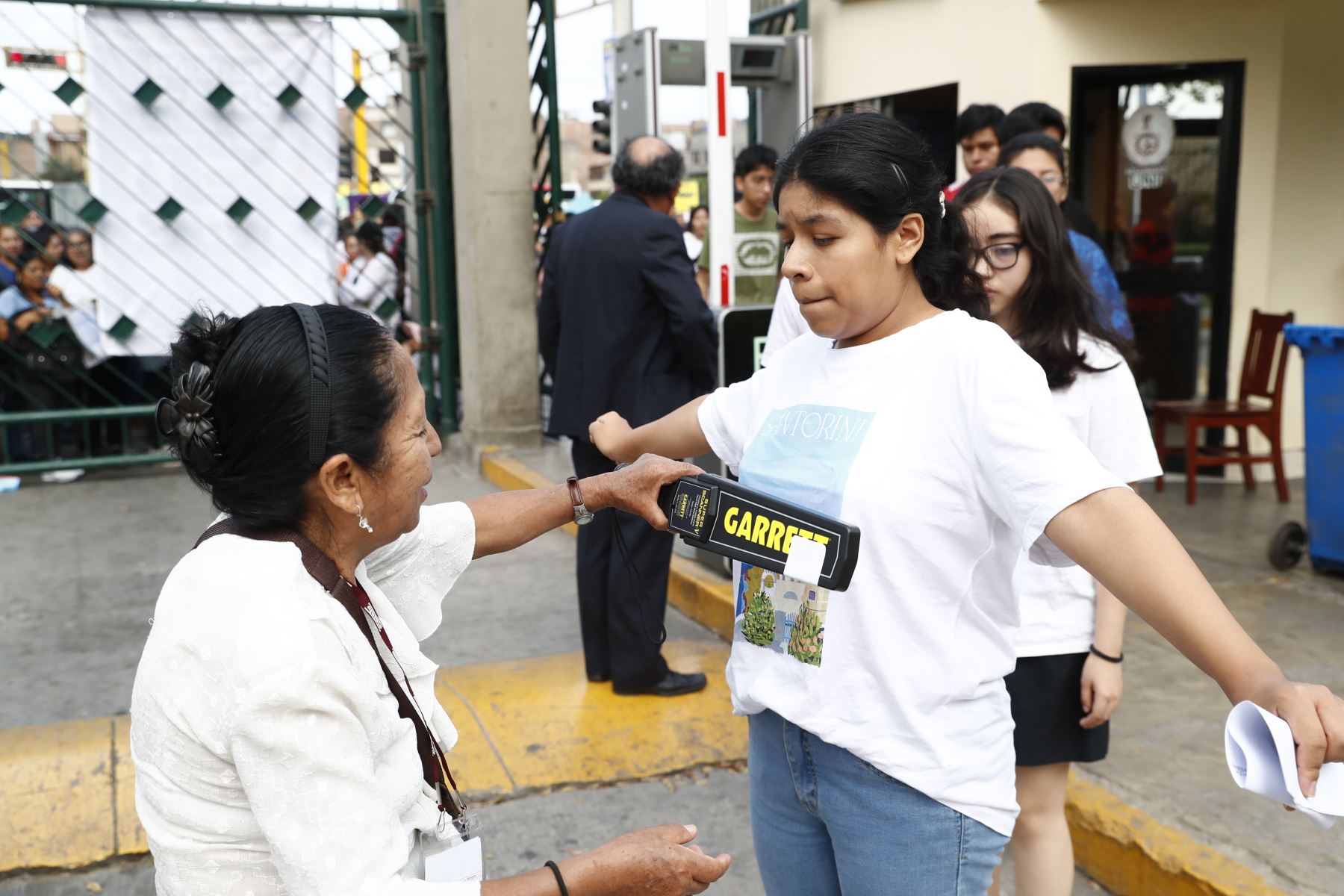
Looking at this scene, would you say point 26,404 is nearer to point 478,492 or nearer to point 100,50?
point 100,50

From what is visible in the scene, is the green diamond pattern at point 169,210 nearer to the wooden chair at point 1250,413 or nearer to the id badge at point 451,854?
the wooden chair at point 1250,413

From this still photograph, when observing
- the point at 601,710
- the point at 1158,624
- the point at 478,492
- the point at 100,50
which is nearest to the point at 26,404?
the point at 100,50

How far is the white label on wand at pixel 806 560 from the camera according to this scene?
1.63 meters

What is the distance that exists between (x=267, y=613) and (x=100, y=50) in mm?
7353

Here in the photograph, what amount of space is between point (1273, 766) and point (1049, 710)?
47.0 inches

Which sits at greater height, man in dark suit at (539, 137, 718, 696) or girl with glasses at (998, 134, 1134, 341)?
girl with glasses at (998, 134, 1134, 341)

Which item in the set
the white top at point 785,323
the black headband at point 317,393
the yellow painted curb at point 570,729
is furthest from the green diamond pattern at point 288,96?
the black headband at point 317,393

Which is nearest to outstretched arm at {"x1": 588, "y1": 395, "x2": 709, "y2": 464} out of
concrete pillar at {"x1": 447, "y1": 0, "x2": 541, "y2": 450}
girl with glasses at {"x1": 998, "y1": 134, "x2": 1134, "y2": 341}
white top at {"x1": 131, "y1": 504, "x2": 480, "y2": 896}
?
white top at {"x1": 131, "y1": 504, "x2": 480, "y2": 896}

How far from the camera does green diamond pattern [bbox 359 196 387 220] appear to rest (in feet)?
27.1

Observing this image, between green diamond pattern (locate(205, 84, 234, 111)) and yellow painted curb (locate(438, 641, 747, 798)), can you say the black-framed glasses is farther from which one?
green diamond pattern (locate(205, 84, 234, 111))

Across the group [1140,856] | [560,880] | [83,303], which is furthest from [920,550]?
[83,303]

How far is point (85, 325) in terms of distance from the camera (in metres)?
7.92

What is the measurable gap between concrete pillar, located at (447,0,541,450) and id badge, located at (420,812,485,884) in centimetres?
673

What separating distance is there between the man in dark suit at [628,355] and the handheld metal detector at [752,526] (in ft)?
7.77
